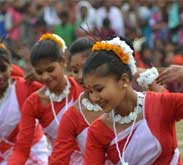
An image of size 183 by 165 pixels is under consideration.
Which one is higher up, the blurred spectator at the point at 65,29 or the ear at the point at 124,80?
the ear at the point at 124,80

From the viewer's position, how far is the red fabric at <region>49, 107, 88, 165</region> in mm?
5211

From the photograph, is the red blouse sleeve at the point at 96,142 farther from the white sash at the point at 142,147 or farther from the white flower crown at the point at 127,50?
the white flower crown at the point at 127,50

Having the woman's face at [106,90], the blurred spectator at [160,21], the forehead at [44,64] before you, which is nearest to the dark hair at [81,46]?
the forehead at [44,64]

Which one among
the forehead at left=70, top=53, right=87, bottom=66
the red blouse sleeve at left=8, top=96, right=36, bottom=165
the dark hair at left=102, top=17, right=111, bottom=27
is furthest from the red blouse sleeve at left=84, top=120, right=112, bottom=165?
the dark hair at left=102, top=17, right=111, bottom=27

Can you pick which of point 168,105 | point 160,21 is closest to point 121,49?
point 168,105

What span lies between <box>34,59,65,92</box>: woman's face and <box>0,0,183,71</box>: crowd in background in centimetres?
692

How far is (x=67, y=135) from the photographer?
5.23 meters

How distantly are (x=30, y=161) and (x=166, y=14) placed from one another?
7661 millimetres

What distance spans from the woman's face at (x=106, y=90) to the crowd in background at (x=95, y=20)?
825cm

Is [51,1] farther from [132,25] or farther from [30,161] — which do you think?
[30,161]

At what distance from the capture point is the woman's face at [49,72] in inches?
223

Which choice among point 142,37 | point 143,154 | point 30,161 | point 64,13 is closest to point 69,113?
point 143,154

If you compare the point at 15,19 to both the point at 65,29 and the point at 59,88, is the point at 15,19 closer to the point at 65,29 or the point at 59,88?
the point at 65,29

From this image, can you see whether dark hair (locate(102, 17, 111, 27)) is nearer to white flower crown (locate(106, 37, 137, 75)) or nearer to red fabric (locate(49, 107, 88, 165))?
red fabric (locate(49, 107, 88, 165))
